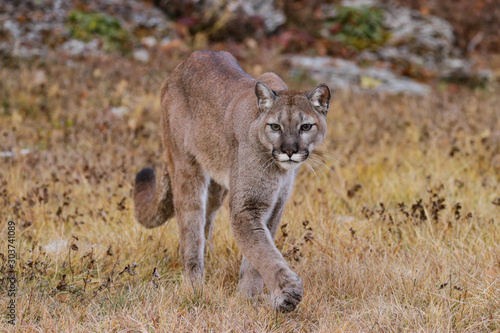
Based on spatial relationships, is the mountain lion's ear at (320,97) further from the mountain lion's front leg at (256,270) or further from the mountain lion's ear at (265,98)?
the mountain lion's front leg at (256,270)

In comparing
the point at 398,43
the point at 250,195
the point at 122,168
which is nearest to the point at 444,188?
the point at 250,195

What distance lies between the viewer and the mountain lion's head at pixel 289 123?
3441 millimetres

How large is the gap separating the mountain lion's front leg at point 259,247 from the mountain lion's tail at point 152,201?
3.18 ft

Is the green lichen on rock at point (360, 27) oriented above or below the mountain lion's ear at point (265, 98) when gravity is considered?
below

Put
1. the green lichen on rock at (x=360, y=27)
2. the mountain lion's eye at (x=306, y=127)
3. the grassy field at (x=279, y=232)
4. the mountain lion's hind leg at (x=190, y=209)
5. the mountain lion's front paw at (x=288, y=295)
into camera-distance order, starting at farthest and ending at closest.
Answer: the green lichen on rock at (x=360, y=27) < the mountain lion's hind leg at (x=190, y=209) < the mountain lion's eye at (x=306, y=127) < the grassy field at (x=279, y=232) < the mountain lion's front paw at (x=288, y=295)

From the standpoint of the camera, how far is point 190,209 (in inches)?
165

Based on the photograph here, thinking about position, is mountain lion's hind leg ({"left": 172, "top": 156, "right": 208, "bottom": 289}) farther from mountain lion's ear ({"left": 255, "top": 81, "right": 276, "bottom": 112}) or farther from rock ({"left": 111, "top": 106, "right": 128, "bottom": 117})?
rock ({"left": 111, "top": 106, "right": 128, "bottom": 117})

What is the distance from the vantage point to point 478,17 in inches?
534

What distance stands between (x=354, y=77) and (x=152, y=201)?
7.21m

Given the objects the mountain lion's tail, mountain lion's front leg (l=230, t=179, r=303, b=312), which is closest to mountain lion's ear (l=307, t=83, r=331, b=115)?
mountain lion's front leg (l=230, t=179, r=303, b=312)

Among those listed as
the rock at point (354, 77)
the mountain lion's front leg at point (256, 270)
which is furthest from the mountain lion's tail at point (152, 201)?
Result: the rock at point (354, 77)

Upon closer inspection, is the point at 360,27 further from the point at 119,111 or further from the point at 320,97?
the point at 320,97

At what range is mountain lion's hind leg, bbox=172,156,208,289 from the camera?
404 cm

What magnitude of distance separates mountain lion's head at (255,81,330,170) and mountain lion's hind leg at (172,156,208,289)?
2.88 ft
